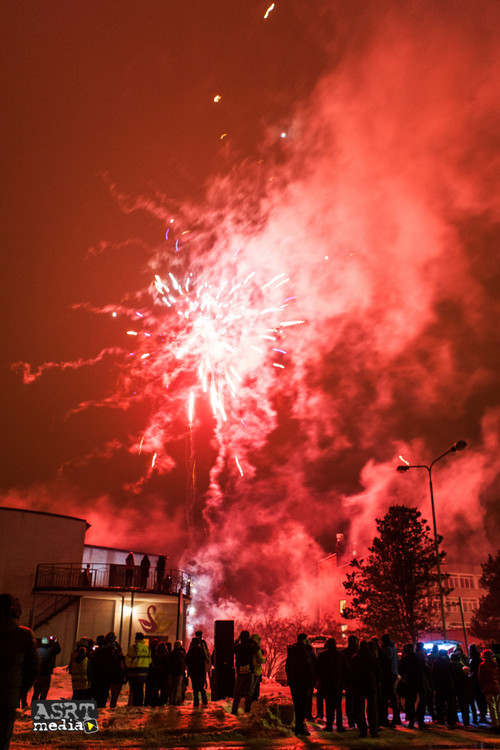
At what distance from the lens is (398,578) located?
42281 mm

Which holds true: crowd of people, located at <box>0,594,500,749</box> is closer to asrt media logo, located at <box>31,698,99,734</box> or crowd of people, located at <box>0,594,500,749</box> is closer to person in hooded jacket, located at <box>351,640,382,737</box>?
person in hooded jacket, located at <box>351,640,382,737</box>

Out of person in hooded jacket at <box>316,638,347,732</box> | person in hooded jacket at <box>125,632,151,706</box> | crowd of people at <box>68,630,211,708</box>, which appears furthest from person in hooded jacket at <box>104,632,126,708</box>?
person in hooded jacket at <box>316,638,347,732</box>

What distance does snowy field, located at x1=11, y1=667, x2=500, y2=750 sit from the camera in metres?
8.98

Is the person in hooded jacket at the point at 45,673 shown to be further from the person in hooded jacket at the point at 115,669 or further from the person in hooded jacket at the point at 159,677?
the person in hooded jacket at the point at 159,677

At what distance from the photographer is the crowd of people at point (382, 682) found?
10516 mm

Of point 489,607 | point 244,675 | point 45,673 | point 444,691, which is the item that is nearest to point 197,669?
point 244,675

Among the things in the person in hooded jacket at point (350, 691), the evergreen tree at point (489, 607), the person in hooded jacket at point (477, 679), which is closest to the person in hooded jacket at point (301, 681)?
the person in hooded jacket at point (350, 691)

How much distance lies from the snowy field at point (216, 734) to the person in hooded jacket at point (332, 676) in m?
0.37

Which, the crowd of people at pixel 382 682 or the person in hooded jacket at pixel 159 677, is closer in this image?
the crowd of people at pixel 382 682

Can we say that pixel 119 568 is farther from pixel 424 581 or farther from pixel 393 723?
pixel 393 723

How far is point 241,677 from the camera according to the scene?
40.4 feet

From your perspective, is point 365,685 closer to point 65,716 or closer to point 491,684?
point 491,684

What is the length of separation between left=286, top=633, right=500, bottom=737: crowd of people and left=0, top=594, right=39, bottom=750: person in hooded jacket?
578 centimetres

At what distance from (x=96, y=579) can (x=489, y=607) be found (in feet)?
168
